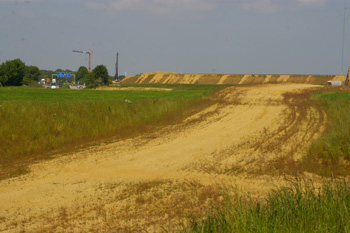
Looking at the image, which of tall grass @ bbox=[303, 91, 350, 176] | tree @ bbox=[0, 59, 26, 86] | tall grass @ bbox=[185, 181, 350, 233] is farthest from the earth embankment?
tall grass @ bbox=[185, 181, 350, 233]

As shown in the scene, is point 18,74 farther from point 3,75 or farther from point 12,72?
point 3,75

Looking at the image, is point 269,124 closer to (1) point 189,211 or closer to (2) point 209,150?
(2) point 209,150

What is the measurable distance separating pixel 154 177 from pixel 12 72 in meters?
61.9

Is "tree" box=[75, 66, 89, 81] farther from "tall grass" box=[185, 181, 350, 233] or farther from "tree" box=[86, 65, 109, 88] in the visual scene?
"tall grass" box=[185, 181, 350, 233]

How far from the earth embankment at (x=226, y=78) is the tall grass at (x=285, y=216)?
53.5 meters

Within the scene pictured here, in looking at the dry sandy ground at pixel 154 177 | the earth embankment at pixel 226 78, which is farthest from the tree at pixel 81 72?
the dry sandy ground at pixel 154 177

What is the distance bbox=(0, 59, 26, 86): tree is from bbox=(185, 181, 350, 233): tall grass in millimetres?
65137

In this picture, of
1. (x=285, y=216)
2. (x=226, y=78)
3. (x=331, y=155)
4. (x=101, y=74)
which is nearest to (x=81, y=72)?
(x=101, y=74)

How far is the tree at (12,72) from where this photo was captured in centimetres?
6469

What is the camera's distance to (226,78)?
70.7 metres

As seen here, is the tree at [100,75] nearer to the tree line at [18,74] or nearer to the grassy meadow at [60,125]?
the tree line at [18,74]

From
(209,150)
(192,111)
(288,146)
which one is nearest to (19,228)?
(209,150)

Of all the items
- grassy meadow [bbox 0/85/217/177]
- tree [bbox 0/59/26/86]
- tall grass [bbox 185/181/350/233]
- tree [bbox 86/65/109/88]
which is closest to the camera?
tall grass [bbox 185/181/350/233]

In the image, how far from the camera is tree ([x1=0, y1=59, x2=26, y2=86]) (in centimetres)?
6469
